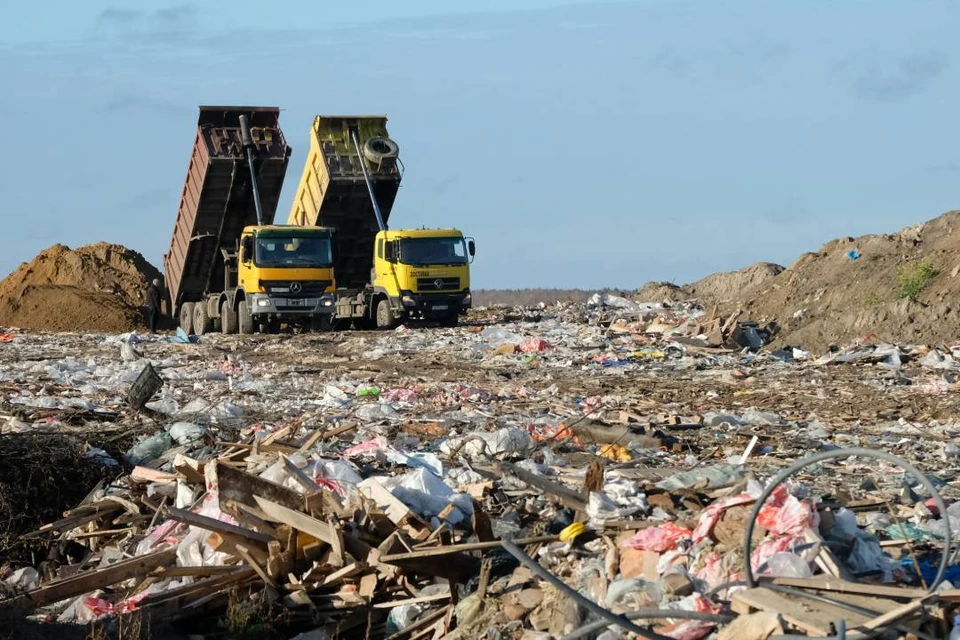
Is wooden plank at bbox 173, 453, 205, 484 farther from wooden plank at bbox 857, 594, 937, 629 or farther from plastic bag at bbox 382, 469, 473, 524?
wooden plank at bbox 857, 594, 937, 629

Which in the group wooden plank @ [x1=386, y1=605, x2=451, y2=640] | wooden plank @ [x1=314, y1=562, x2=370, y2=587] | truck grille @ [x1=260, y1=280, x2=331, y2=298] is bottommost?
wooden plank @ [x1=386, y1=605, x2=451, y2=640]

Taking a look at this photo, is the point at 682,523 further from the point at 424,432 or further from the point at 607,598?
the point at 424,432

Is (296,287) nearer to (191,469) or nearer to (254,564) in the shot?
(191,469)

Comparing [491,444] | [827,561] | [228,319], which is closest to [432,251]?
[228,319]

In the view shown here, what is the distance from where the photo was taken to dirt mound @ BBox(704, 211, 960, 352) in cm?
2095

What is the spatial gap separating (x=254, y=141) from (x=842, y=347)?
35.8ft

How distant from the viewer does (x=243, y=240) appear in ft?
78.0

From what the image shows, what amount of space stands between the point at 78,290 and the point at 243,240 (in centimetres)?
1088

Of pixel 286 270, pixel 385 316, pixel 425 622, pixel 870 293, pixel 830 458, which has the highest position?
pixel 286 270

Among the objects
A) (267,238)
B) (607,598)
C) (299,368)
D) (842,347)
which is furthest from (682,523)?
(267,238)

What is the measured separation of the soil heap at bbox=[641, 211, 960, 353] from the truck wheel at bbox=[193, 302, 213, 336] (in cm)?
1026

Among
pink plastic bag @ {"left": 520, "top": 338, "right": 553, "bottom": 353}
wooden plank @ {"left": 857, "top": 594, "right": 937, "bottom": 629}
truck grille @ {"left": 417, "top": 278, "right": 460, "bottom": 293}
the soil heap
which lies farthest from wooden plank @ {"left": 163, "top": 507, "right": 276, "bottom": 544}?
truck grille @ {"left": 417, "top": 278, "right": 460, "bottom": 293}

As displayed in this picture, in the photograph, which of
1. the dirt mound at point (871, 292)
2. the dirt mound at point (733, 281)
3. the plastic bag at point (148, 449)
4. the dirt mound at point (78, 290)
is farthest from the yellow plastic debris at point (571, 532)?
the dirt mound at point (733, 281)

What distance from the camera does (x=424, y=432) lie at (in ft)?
34.3
